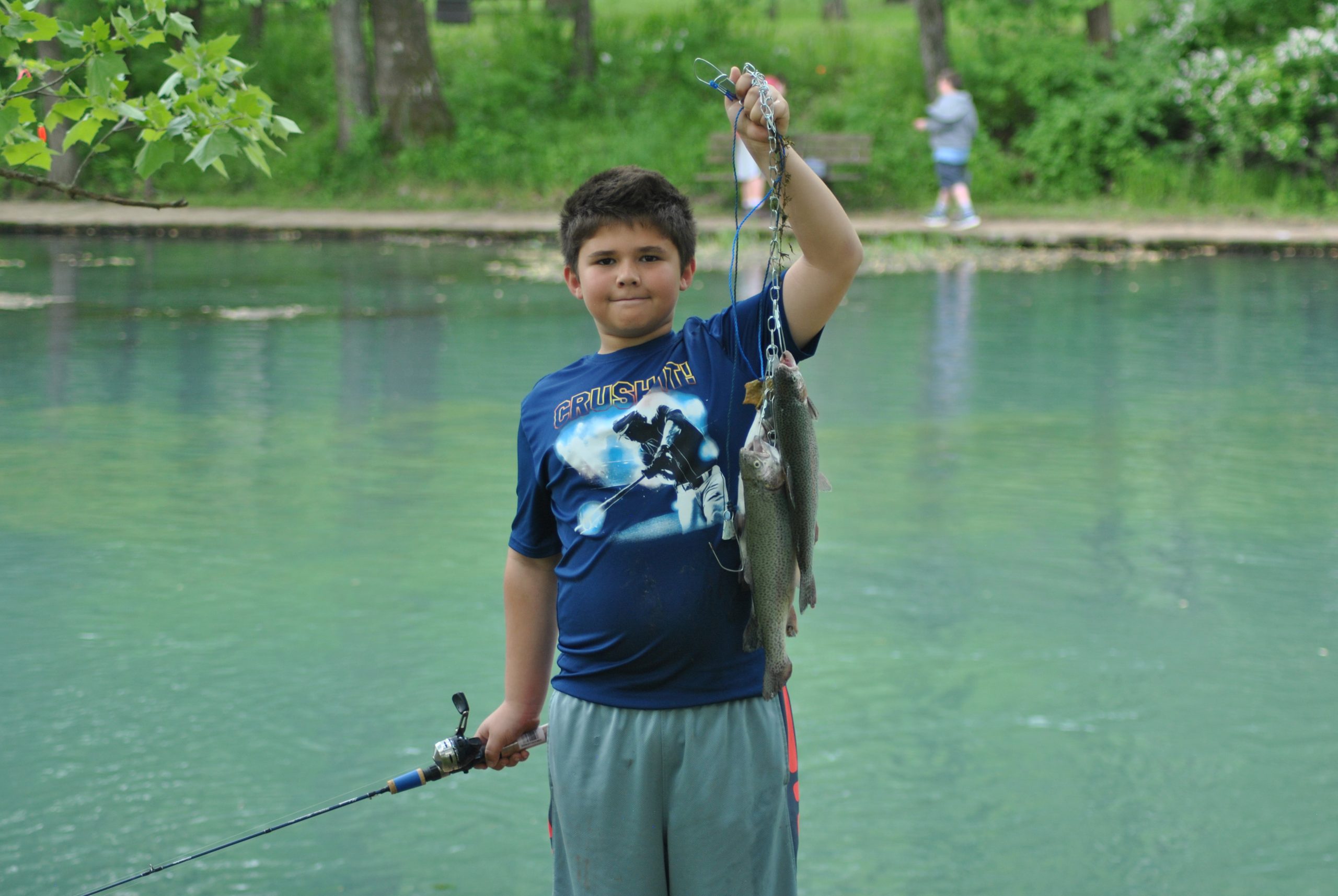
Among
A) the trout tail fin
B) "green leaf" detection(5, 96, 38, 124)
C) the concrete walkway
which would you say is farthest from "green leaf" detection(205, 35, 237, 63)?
the concrete walkway

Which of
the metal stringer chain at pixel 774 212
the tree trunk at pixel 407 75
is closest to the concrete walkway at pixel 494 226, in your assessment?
the tree trunk at pixel 407 75

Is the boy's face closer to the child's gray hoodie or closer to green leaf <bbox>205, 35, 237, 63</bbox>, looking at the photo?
green leaf <bbox>205, 35, 237, 63</bbox>

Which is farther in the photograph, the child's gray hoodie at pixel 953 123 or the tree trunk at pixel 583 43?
the tree trunk at pixel 583 43

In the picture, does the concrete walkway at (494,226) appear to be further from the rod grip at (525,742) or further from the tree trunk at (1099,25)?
the rod grip at (525,742)

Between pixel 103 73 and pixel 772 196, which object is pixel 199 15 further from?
pixel 772 196

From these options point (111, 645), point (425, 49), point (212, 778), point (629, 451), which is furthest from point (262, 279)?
point (629, 451)

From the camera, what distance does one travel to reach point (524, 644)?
2756mm

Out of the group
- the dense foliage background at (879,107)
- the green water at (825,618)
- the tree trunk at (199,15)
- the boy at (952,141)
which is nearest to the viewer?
the green water at (825,618)

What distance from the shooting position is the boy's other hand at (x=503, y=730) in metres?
2.76

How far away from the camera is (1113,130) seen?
2173cm

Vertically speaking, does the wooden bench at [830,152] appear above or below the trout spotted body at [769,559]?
above

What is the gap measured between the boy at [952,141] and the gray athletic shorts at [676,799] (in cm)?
1754

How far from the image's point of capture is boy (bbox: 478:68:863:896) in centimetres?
244

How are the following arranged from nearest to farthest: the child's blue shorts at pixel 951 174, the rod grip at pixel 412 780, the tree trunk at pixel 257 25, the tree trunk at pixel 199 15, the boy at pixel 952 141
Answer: the rod grip at pixel 412 780, the boy at pixel 952 141, the child's blue shorts at pixel 951 174, the tree trunk at pixel 199 15, the tree trunk at pixel 257 25
